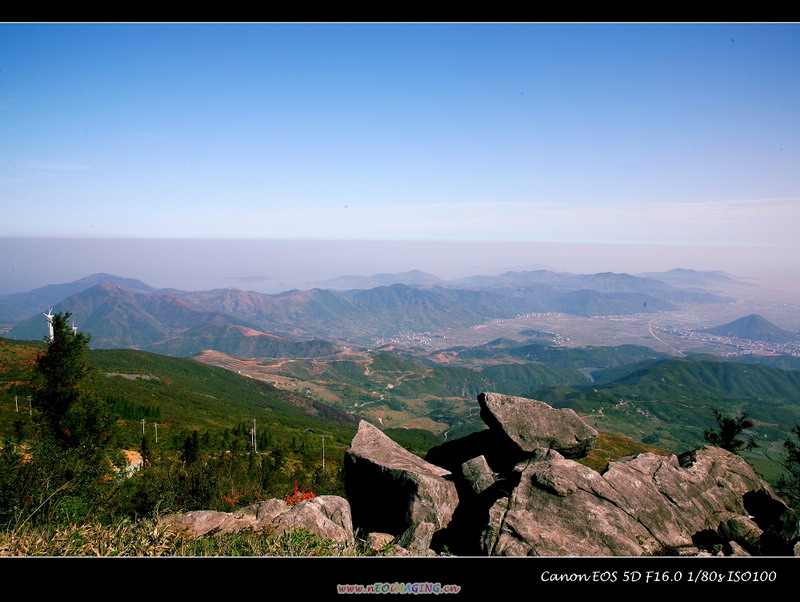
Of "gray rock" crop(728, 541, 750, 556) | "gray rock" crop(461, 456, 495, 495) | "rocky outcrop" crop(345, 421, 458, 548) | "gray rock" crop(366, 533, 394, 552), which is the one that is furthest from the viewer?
"gray rock" crop(461, 456, 495, 495)

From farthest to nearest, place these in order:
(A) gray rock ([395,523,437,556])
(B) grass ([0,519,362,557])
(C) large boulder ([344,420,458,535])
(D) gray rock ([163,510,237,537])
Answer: (C) large boulder ([344,420,458,535]), (D) gray rock ([163,510,237,537]), (A) gray rock ([395,523,437,556]), (B) grass ([0,519,362,557])

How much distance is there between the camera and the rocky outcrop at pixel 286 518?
12.5 meters

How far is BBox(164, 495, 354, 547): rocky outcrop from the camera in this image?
1252 cm

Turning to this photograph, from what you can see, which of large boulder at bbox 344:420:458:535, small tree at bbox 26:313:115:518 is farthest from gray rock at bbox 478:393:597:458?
small tree at bbox 26:313:115:518

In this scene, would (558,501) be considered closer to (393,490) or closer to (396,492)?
(396,492)

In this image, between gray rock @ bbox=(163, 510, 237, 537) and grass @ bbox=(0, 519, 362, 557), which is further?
gray rock @ bbox=(163, 510, 237, 537)

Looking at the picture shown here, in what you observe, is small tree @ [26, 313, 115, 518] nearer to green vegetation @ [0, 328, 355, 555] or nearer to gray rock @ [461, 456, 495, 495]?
green vegetation @ [0, 328, 355, 555]

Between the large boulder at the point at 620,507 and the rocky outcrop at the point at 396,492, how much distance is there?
3.11 metres

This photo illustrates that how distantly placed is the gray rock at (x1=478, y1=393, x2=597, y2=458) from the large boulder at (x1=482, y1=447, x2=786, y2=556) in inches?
160
